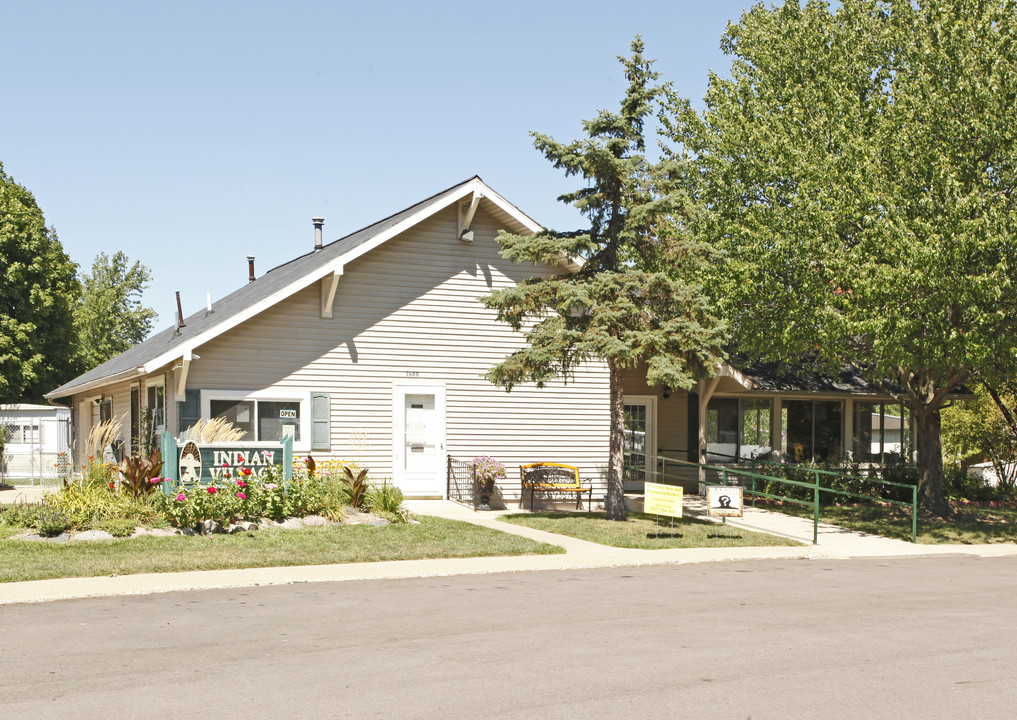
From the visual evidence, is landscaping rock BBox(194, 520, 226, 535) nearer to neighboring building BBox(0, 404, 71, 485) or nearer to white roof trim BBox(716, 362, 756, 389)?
white roof trim BBox(716, 362, 756, 389)

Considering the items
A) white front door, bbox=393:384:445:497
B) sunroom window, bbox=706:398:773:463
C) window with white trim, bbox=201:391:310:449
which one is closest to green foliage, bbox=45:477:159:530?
window with white trim, bbox=201:391:310:449

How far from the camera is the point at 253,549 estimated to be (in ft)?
44.7

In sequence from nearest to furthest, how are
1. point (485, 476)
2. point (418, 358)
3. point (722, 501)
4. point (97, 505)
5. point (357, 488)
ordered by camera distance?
point (97, 505), point (357, 488), point (722, 501), point (485, 476), point (418, 358)

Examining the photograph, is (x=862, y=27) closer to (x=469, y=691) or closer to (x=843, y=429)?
(x=843, y=429)

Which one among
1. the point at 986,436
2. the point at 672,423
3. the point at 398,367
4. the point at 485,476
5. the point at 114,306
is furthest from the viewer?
the point at 114,306

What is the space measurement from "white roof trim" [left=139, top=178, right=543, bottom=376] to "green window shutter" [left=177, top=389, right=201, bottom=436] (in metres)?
0.80

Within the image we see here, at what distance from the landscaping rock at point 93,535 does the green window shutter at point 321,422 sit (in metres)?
5.68

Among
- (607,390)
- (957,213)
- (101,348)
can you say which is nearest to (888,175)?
(957,213)

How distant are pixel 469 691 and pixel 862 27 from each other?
61.6ft

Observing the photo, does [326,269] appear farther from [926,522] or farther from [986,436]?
[986,436]

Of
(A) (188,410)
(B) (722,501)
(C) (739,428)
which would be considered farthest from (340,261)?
(C) (739,428)

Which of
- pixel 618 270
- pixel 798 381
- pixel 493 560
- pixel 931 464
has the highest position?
pixel 618 270

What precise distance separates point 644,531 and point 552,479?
429 centimetres

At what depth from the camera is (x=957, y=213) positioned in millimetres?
16984
